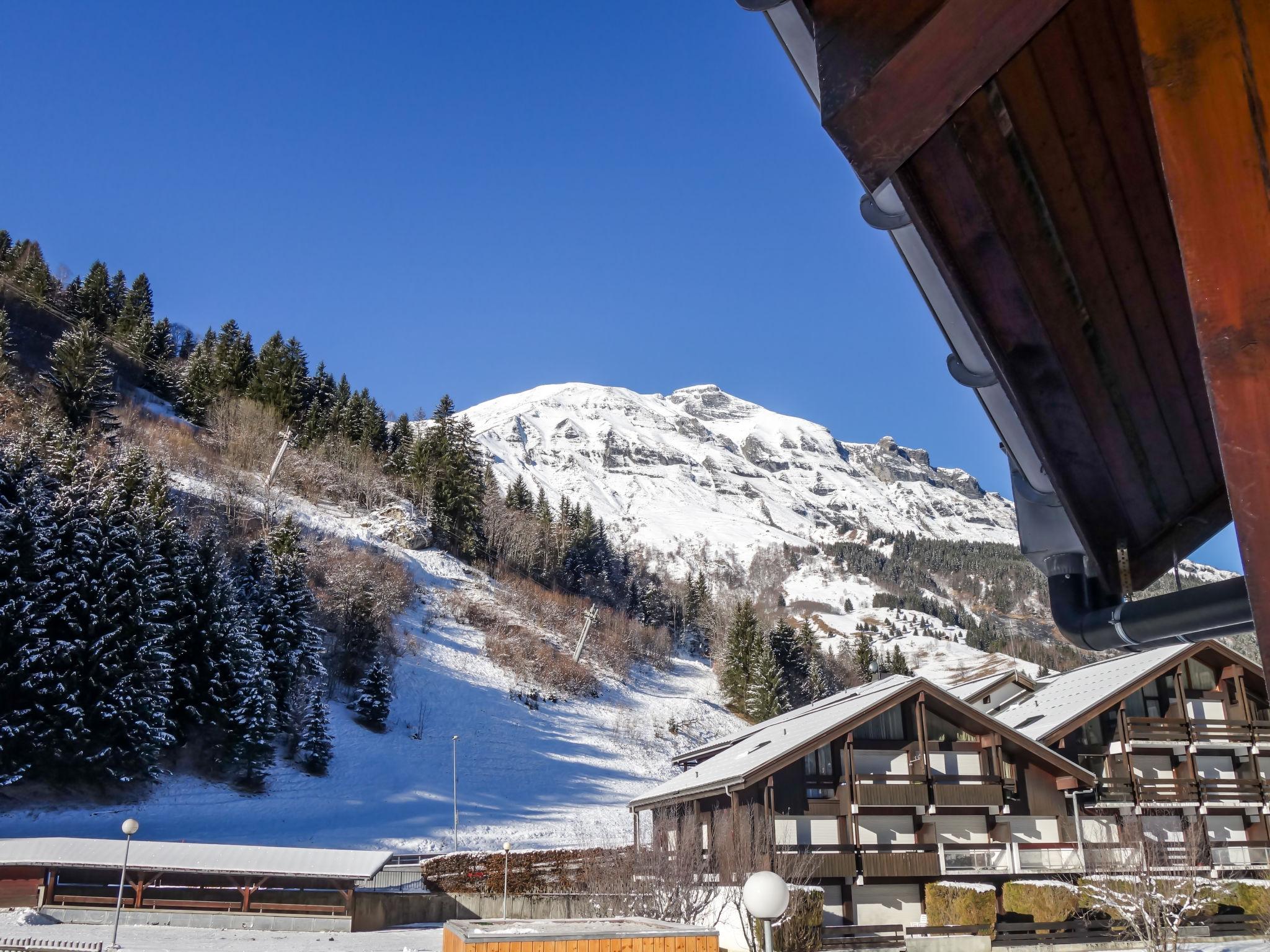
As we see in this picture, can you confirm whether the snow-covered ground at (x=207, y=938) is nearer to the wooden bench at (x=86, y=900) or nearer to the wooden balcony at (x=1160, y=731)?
the wooden bench at (x=86, y=900)

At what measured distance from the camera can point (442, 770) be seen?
137 feet

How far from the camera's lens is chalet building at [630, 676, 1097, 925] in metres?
27.0

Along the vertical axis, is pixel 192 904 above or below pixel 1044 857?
below

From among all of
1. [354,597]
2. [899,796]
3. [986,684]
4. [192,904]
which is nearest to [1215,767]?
[986,684]

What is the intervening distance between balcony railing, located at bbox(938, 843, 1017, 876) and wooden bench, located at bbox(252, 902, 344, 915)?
1797 cm

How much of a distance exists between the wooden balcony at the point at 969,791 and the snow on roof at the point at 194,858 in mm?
16853

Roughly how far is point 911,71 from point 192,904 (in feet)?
99.3

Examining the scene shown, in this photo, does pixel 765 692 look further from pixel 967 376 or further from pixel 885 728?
pixel 967 376

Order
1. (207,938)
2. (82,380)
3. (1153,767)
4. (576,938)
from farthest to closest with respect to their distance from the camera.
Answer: (82,380)
(1153,767)
(207,938)
(576,938)

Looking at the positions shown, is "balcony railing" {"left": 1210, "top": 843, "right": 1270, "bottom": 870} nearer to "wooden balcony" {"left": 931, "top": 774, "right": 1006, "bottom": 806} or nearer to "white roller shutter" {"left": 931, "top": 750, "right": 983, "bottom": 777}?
"wooden balcony" {"left": 931, "top": 774, "right": 1006, "bottom": 806}

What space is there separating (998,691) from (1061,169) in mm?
38313

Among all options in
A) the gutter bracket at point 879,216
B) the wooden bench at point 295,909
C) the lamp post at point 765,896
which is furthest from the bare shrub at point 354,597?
the gutter bracket at point 879,216

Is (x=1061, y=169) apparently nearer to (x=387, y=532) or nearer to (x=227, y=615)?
(x=227, y=615)

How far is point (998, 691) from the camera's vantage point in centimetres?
3766
